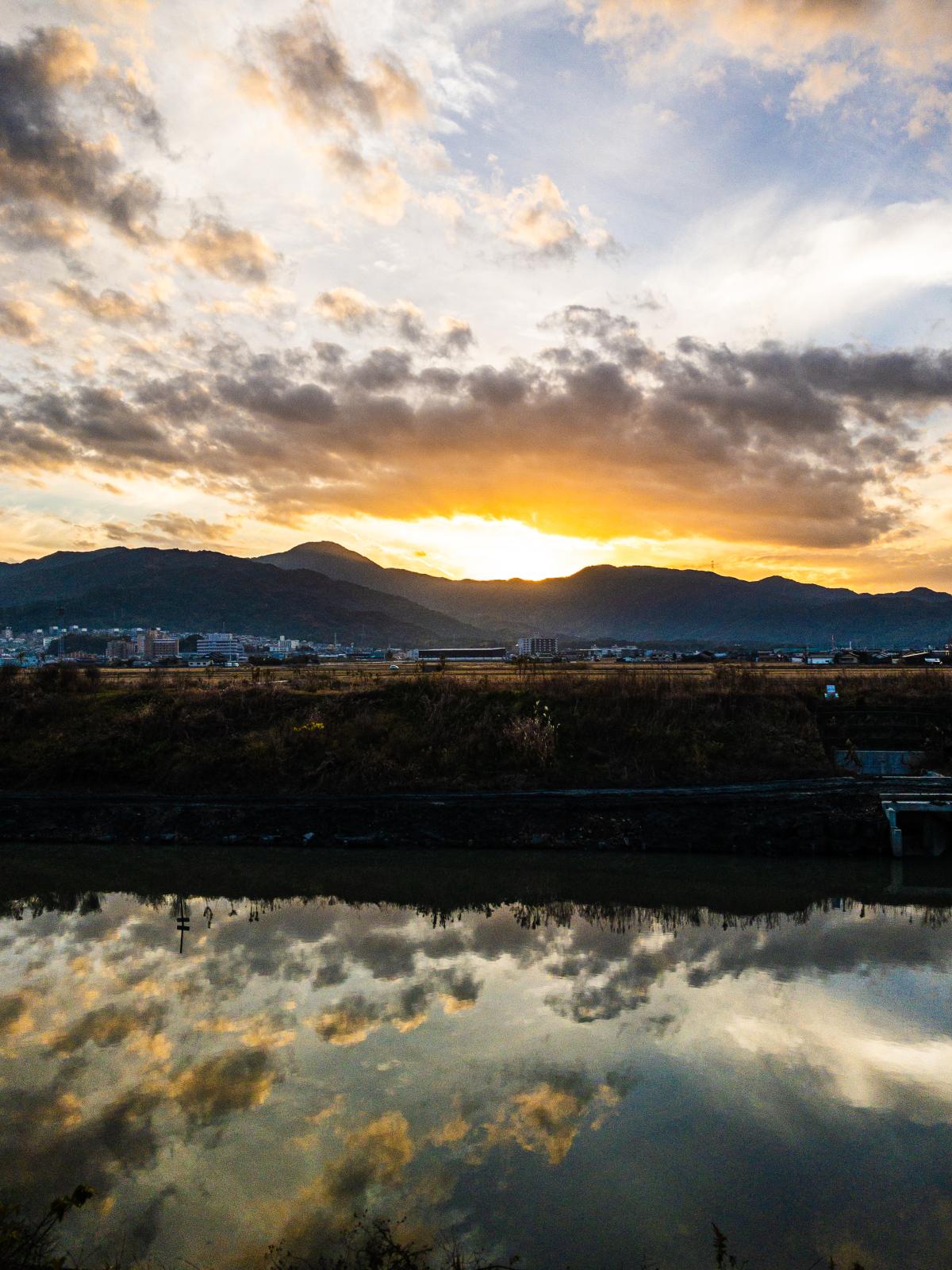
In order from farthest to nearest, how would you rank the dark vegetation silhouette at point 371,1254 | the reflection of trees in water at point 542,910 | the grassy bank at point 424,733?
the grassy bank at point 424,733
the reflection of trees in water at point 542,910
the dark vegetation silhouette at point 371,1254

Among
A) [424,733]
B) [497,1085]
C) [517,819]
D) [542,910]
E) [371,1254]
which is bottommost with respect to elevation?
[542,910]

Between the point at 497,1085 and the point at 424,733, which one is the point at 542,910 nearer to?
the point at 497,1085

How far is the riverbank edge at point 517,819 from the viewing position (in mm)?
29953

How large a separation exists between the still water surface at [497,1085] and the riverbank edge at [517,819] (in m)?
8.46

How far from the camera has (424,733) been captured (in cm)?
4066

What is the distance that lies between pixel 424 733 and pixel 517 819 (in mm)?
10339

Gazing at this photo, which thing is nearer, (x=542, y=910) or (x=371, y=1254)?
(x=371, y=1254)

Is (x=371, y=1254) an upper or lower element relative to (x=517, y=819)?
upper

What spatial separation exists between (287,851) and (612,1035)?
19472mm

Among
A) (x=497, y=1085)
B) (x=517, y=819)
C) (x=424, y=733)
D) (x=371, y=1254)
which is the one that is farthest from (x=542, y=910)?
(x=424, y=733)

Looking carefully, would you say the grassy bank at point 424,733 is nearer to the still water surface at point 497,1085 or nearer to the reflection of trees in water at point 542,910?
the reflection of trees in water at point 542,910

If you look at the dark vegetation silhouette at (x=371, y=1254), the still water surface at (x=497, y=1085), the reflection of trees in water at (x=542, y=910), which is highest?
the dark vegetation silhouette at (x=371, y=1254)

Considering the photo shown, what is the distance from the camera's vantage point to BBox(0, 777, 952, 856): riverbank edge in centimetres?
2995

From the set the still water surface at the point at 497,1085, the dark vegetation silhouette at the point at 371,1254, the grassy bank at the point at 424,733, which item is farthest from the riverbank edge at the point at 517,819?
the dark vegetation silhouette at the point at 371,1254
